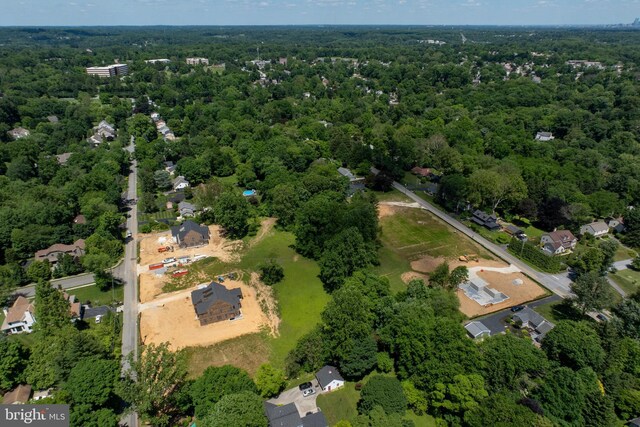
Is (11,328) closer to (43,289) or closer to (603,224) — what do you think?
(43,289)

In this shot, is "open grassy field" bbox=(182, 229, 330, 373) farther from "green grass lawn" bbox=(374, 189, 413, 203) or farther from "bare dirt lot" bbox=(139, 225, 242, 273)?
"green grass lawn" bbox=(374, 189, 413, 203)

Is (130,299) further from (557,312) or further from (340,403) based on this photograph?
(557,312)

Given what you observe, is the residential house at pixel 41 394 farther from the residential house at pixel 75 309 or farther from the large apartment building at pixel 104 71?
the large apartment building at pixel 104 71

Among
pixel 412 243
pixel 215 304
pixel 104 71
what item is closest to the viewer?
pixel 215 304

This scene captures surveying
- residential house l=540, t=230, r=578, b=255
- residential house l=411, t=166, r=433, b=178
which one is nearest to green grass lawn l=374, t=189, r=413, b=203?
residential house l=411, t=166, r=433, b=178

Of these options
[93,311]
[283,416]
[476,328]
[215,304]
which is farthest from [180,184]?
[476,328]

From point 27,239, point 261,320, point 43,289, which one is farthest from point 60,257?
point 261,320
